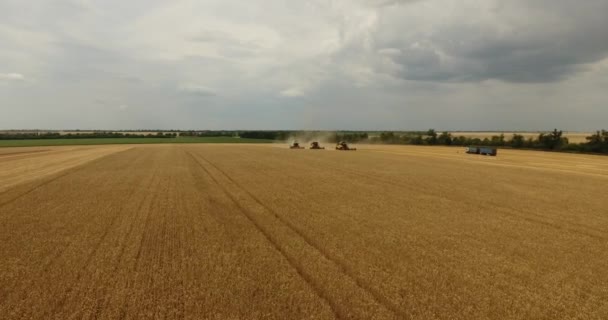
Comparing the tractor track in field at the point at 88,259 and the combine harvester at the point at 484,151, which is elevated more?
the combine harvester at the point at 484,151

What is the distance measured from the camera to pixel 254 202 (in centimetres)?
1592

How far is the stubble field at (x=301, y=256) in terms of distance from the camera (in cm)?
655

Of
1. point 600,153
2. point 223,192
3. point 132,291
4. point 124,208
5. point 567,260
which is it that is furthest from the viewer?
point 600,153

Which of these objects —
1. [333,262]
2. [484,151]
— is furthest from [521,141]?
[333,262]

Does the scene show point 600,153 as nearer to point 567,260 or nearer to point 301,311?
point 567,260

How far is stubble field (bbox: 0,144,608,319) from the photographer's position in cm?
655

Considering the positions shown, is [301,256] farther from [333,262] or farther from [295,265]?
[333,262]

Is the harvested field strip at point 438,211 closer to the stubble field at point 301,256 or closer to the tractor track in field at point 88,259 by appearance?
the stubble field at point 301,256

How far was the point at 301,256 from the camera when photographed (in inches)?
356

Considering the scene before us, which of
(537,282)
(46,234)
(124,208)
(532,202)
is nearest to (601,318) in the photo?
(537,282)

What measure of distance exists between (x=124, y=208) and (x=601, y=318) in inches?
588

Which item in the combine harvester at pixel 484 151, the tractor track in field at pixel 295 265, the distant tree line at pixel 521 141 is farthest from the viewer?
the distant tree line at pixel 521 141

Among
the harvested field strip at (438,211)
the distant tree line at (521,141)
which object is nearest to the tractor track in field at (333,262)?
the harvested field strip at (438,211)

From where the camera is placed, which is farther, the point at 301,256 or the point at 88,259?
the point at 301,256
